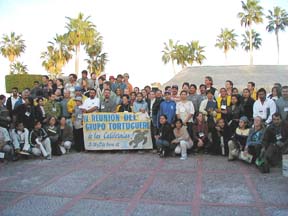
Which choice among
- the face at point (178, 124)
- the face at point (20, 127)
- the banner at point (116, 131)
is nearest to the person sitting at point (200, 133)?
the face at point (178, 124)

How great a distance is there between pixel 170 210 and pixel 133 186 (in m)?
1.29

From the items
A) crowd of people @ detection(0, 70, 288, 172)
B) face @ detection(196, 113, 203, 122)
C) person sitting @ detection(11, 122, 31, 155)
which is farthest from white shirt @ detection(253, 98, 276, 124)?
person sitting @ detection(11, 122, 31, 155)

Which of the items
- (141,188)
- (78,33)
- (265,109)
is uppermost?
(78,33)

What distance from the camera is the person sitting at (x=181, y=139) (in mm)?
7652

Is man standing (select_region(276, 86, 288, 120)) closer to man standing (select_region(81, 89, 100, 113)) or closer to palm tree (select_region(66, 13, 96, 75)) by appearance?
man standing (select_region(81, 89, 100, 113))

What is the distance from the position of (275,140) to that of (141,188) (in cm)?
314

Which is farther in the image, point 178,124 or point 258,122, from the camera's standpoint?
point 178,124

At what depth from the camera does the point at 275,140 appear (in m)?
6.50

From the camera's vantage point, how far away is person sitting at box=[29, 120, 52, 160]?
798 centimetres

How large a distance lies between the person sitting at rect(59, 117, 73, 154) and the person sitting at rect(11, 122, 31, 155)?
965 millimetres

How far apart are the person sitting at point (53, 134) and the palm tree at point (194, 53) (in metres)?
50.2

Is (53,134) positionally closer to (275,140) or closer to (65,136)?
(65,136)

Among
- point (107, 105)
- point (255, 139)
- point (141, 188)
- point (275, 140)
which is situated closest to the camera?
point (141, 188)

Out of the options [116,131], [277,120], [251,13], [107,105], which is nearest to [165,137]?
[116,131]
